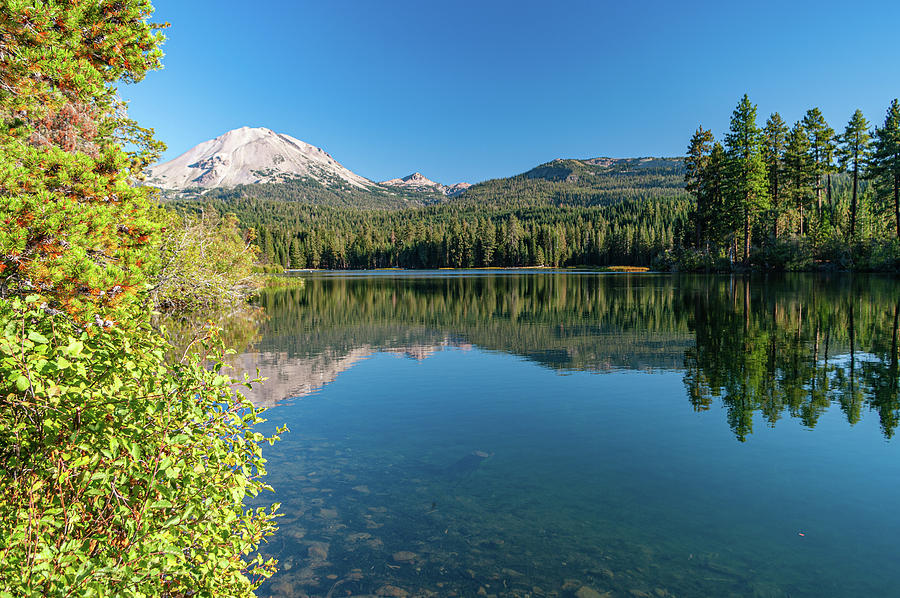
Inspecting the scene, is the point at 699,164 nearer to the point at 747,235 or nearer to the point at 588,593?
the point at 747,235

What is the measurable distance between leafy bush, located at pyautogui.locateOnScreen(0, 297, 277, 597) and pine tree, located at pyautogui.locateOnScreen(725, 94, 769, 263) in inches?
2974

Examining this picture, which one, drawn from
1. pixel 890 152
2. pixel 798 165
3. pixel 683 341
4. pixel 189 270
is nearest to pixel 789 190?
pixel 798 165

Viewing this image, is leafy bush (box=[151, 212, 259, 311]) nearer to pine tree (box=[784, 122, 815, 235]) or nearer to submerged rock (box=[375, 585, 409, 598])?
submerged rock (box=[375, 585, 409, 598])

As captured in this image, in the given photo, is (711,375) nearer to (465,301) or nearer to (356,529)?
(356,529)

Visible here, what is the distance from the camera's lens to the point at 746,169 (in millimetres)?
66688

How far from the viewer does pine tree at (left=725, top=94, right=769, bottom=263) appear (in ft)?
217

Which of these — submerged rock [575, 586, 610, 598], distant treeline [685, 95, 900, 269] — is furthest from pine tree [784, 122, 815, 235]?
submerged rock [575, 586, 610, 598]

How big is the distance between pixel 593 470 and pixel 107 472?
306 inches

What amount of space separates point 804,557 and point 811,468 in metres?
3.14

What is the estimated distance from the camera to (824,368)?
1563 centimetres

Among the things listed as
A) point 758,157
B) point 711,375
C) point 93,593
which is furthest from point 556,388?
point 758,157

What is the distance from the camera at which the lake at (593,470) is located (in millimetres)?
6287

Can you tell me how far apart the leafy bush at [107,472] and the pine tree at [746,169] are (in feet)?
248

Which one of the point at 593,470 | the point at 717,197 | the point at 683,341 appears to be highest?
the point at 717,197
